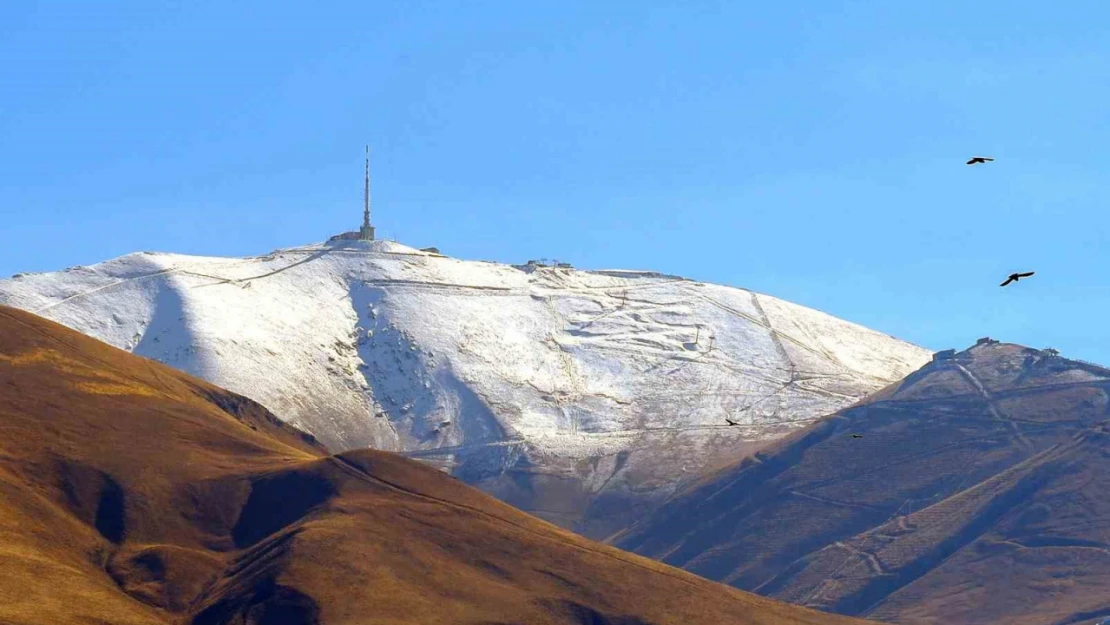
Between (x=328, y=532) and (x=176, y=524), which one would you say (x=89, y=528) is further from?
(x=328, y=532)

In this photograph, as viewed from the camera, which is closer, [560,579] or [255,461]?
[560,579]

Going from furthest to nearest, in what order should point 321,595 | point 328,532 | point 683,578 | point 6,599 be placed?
1. point 683,578
2. point 328,532
3. point 321,595
4. point 6,599

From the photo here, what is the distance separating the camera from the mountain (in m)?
162

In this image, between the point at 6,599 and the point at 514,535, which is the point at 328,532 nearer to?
the point at 514,535

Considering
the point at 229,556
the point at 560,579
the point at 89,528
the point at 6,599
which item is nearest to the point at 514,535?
the point at 560,579

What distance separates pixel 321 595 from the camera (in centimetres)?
16238

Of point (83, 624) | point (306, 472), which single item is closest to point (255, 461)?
point (306, 472)

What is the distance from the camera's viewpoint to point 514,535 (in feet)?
604

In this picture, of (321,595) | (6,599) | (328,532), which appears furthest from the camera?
(328,532)

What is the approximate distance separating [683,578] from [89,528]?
5019 centimetres

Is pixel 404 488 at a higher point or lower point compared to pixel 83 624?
higher

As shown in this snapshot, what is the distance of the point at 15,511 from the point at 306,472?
30000 millimetres

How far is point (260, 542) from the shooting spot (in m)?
178

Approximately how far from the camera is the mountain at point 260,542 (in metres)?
162
